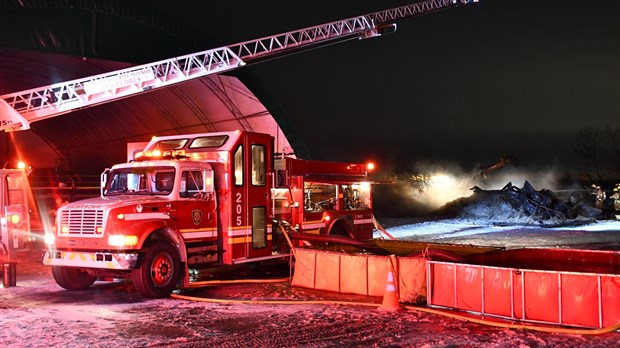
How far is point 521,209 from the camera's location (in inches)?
1350

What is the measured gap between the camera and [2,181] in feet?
45.2

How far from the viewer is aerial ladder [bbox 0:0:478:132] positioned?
59.8 feet

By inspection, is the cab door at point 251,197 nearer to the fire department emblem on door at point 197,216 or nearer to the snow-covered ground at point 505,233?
the fire department emblem on door at point 197,216

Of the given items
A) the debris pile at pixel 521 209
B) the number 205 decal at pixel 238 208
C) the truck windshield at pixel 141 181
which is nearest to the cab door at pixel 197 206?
the truck windshield at pixel 141 181

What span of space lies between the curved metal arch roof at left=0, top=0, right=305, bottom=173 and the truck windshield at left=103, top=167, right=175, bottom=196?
11.8m

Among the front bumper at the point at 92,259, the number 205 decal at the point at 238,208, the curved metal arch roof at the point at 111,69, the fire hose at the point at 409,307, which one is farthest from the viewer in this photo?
the curved metal arch roof at the point at 111,69

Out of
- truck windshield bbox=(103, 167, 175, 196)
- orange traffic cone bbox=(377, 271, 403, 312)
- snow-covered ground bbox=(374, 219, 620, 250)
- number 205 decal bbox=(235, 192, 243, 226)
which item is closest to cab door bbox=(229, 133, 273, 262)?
number 205 decal bbox=(235, 192, 243, 226)

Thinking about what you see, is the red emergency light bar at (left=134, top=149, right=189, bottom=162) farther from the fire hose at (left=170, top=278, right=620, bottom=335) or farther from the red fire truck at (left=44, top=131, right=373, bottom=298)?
the fire hose at (left=170, top=278, right=620, bottom=335)

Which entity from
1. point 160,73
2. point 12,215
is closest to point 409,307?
point 12,215

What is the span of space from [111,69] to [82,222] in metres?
18.5

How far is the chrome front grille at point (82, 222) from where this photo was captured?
11.2 meters

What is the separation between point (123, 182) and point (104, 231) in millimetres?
1781

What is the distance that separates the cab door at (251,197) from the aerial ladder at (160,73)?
24.0ft

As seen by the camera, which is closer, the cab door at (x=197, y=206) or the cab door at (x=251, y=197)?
the cab door at (x=197, y=206)
